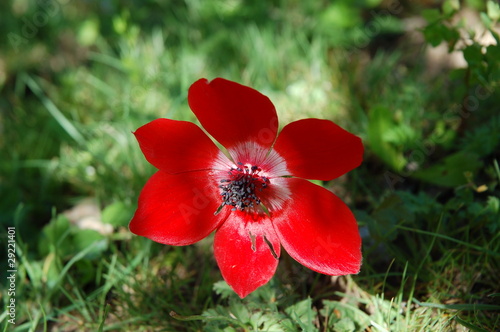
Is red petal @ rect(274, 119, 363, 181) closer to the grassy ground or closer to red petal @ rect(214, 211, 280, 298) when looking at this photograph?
red petal @ rect(214, 211, 280, 298)

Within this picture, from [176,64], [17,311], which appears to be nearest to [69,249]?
[17,311]

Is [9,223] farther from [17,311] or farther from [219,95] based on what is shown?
[219,95]

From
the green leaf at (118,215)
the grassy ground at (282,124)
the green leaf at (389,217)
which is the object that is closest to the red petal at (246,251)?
the grassy ground at (282,124)

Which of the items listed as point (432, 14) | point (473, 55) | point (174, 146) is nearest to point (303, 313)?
point (174, 146)

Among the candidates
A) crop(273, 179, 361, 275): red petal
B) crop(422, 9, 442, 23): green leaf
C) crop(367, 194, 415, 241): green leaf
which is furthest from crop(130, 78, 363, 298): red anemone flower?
crop(422, 9, 442, 23): green leaf

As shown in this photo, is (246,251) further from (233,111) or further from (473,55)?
(473,55)

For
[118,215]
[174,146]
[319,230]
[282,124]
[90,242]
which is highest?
[174,146]
